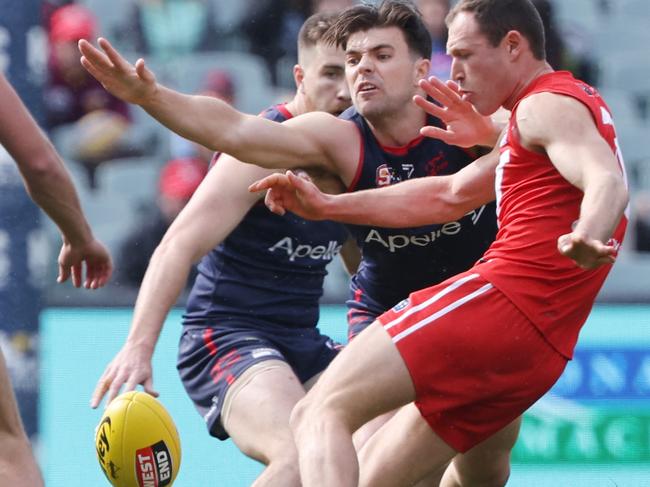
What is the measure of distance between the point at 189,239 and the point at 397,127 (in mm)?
903

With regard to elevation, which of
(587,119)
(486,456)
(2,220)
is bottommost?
(486,456)

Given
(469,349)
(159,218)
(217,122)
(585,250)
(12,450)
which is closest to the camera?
(585,250)

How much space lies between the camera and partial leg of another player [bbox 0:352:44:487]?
141 inches

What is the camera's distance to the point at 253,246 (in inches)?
210

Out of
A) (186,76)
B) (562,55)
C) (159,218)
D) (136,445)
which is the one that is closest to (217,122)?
(136,445)

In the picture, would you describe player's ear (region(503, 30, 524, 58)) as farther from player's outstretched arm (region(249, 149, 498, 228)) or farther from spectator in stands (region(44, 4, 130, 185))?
spectator in stands (region(44, 4, 130, 185))

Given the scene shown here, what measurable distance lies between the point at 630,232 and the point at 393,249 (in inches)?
106

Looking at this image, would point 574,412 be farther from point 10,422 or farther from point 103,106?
point 10,422

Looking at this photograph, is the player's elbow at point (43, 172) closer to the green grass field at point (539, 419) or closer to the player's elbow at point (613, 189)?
the player's elbow at point (613, 189)

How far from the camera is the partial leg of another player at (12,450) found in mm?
3578

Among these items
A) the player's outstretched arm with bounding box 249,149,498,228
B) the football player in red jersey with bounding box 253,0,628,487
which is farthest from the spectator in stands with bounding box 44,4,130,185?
the football player in red jersey with bounding box 253,0,628,487

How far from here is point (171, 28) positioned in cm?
783

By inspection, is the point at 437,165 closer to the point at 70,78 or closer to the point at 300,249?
the point at 300,249

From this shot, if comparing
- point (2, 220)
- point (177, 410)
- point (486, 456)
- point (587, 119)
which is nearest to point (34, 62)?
point (2, 220)
